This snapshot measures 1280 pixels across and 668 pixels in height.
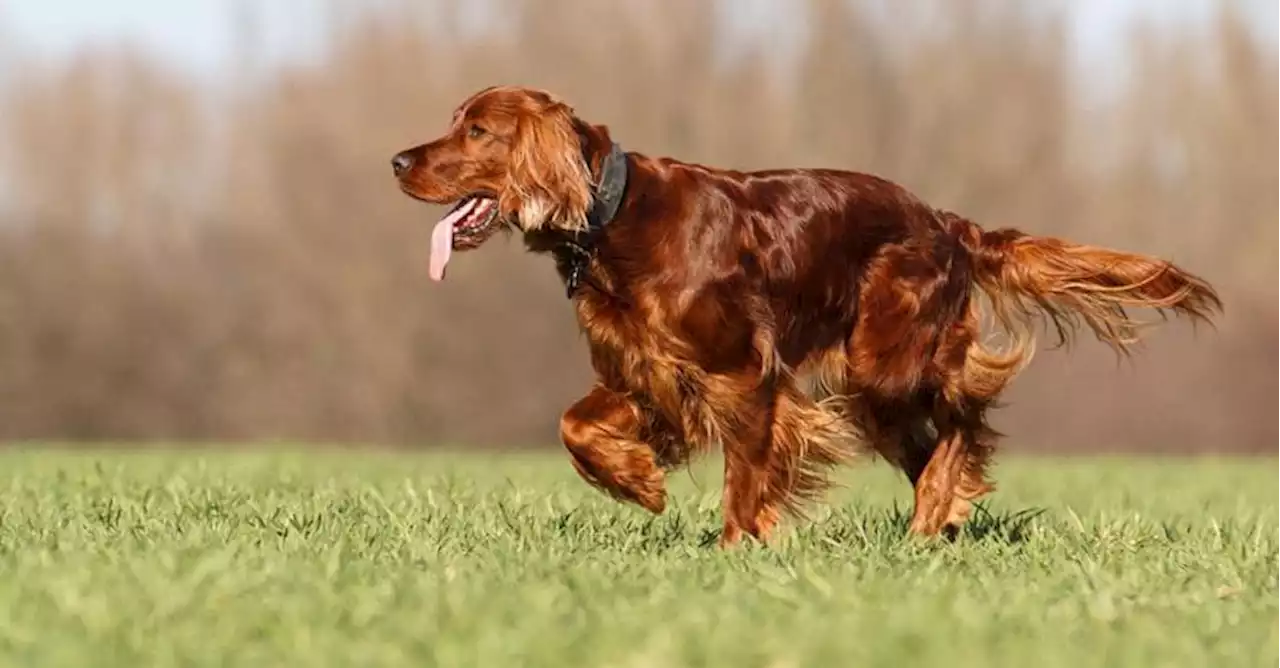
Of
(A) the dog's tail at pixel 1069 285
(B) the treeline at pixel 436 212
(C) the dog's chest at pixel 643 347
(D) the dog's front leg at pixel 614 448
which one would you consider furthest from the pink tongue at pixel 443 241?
(B) the treeline at pixel 436 212

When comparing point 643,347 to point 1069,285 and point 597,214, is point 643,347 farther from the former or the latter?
point 1069,285

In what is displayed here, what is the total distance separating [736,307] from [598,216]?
48 cm

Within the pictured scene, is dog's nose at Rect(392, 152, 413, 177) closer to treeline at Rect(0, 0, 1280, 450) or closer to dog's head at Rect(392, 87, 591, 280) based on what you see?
dog's head at Rect(392, 87, 591, 280)

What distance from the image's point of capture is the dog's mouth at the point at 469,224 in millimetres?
5281

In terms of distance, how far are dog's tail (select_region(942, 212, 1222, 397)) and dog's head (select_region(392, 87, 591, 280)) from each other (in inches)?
62.6

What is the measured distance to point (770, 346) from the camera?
17.5 ft

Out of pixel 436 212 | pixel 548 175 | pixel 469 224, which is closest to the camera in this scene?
pixel 548 175

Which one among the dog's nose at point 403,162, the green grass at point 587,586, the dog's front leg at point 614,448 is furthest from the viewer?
the dog's front leg at point 614,448

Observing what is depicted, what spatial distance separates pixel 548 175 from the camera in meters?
5.11

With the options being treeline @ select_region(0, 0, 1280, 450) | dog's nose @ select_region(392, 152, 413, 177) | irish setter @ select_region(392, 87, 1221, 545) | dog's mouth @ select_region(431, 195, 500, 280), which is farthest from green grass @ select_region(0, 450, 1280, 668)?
treeline @ select_region(0, 0, 1280, 450)

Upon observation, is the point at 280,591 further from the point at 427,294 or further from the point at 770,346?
the point at 427,294

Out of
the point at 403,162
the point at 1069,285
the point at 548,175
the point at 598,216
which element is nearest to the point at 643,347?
the point at 598,216

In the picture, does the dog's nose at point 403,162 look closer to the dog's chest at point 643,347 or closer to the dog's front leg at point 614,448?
the dog's chest at point 643,347

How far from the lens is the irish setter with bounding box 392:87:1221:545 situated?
205 inches
